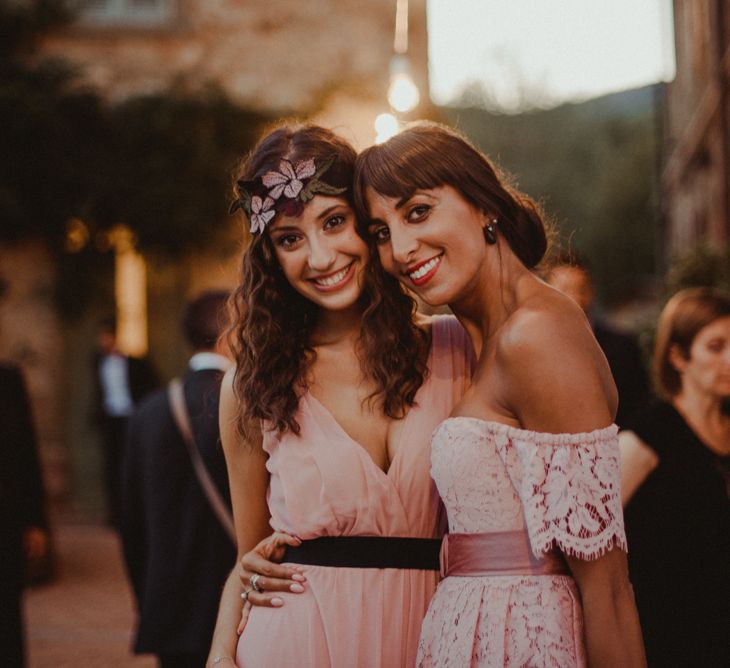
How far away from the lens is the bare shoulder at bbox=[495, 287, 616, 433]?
2.43 m

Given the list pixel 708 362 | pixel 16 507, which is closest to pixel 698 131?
pixel 708 362

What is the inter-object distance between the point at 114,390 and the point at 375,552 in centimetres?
950

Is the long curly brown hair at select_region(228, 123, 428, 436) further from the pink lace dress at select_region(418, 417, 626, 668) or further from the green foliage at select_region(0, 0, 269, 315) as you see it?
the green foliage at select_region(0, 0, 269, 315)

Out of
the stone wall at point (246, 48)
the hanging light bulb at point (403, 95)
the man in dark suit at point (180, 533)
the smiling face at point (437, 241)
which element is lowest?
the man in dark suit at point (180, 533)

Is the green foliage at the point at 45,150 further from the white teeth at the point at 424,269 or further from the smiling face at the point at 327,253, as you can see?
the white teeth at the point at 424,269

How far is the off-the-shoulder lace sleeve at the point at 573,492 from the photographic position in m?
2.43

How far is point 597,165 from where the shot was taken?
136 ft

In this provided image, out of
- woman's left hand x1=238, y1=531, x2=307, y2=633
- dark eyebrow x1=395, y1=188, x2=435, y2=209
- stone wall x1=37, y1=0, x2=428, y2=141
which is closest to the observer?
dark eyebrow x1=395, y1=188, x2=435, y2=209

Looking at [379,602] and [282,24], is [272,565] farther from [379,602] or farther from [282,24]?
[282,24]

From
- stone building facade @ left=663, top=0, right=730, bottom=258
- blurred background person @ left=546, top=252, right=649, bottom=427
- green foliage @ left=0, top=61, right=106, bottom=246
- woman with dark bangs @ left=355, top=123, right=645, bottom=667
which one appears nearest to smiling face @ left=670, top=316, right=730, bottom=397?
woman with dark bangs @ left=355, top=123, right=645, bottom=667

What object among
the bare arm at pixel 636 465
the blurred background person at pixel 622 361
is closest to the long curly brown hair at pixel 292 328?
the bare arm at pixel 636 465

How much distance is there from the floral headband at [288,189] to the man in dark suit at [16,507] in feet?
8.30

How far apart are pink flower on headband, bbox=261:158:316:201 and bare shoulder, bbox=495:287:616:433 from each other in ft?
2.33

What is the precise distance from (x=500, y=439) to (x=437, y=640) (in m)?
0.53
